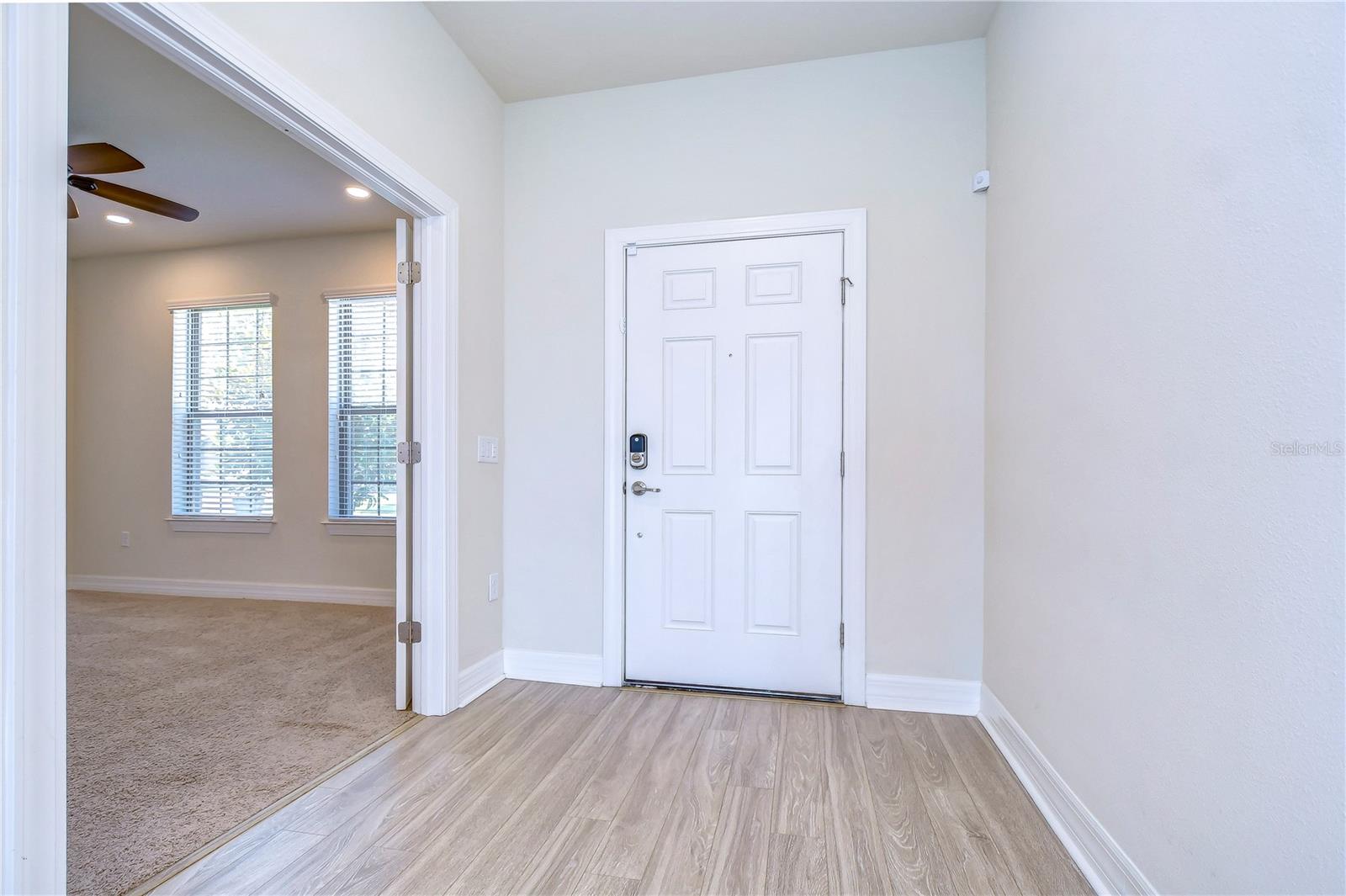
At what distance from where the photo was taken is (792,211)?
8.80 feet

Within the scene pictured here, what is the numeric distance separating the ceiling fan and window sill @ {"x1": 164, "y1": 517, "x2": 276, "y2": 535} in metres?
2.48

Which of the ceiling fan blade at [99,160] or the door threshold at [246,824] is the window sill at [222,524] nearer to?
the ceiling fan blade at [99,160]

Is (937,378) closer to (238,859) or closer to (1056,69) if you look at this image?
(1056,69)

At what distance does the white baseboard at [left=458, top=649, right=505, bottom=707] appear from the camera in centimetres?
260

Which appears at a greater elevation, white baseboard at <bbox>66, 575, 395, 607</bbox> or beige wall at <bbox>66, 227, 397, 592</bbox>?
beige wall at <bbox>66, 227, 397, 592</bbox>

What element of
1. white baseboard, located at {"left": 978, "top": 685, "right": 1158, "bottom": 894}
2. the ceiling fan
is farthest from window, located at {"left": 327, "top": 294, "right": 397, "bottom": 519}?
white baseboard, located at {"left": 978, "top": 685, "right": 1158, "bottom": 894}

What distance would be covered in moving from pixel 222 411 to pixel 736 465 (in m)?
4.50

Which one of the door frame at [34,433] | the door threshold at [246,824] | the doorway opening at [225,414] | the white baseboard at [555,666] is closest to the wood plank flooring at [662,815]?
the door threshold at [246,824]

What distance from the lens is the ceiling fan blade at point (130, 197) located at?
271 centimetres

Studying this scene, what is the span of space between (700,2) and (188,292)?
4.84 m

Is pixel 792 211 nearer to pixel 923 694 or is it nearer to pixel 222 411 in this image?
pixel 923 694

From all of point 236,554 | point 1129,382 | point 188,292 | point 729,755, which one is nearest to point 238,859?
point 729,755

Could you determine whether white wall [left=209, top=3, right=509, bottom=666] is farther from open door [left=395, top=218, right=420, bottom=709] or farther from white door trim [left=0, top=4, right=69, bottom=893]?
white door trim [left=0, top=4, right=69, bottom=893]

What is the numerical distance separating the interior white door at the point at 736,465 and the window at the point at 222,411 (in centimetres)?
363
